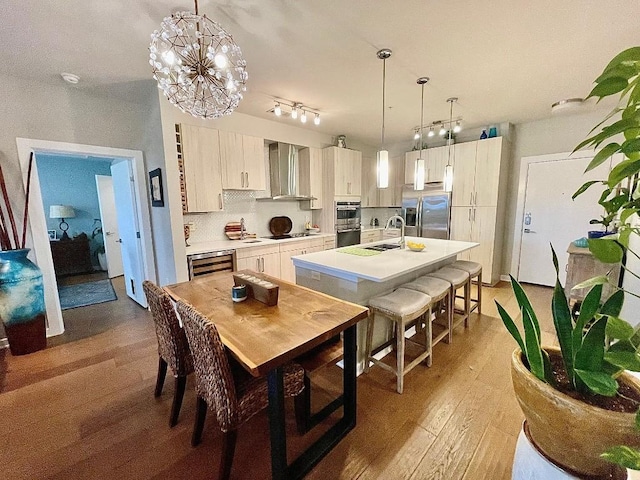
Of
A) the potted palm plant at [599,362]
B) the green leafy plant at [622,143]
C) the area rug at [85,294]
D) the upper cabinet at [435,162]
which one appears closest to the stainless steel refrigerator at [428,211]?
the upper cabinet at [435,162]

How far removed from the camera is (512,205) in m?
4.41

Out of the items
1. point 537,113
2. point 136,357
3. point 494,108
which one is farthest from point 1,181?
point 537,113

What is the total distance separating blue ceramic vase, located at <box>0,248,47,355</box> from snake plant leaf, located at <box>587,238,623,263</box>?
392 cm

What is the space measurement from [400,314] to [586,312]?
1219 mm

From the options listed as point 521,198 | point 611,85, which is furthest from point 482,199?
point 611,85

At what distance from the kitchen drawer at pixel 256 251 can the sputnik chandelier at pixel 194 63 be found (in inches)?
77.7

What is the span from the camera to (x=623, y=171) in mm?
604

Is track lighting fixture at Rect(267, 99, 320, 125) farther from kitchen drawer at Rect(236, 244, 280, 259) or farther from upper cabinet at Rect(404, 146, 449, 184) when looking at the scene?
upper cabinet at Rect(404, 146, 449, 184)

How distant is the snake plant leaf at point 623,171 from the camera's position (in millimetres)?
576

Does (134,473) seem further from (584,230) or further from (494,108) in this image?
(584,230)

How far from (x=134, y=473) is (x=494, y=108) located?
16.1 feet

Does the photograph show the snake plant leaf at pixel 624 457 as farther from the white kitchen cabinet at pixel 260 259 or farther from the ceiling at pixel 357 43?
the white kitchen cabinet at pixel 260 259

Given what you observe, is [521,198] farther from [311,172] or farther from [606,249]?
[606,249]

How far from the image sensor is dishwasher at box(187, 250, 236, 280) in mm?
3047
